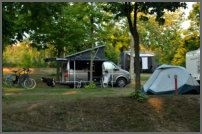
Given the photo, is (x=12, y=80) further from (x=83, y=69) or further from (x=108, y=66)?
(x=108, y=66)

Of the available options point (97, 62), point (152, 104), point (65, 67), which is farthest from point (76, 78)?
point (152, 104)

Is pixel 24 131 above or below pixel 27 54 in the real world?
below

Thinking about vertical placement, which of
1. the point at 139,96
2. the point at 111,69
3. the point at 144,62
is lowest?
the point at 139,96

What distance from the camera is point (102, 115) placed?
873 centimetres

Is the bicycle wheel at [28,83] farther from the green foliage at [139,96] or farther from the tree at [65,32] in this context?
the green foliage at [139,96]

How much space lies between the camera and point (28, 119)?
8.02 metres

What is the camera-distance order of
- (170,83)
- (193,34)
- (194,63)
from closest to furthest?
1. (170,83)
2. (194,63)
3. (193,34)

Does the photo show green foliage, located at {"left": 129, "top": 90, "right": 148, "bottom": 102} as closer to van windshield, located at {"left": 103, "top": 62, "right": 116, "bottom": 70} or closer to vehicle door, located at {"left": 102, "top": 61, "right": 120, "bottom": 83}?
vehicle door, located at {"left": 102, "top": 61, "right": 120, "bottom": 83}

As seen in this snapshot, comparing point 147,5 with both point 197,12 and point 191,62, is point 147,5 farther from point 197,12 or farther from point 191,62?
point 197,12

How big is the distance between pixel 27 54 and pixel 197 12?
2159 cm

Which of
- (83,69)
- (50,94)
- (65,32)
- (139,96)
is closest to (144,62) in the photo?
(65,32)

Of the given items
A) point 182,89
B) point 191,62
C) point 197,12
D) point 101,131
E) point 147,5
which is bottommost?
point 101,131

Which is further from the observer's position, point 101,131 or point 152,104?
point 152,104

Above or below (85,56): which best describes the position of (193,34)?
above
